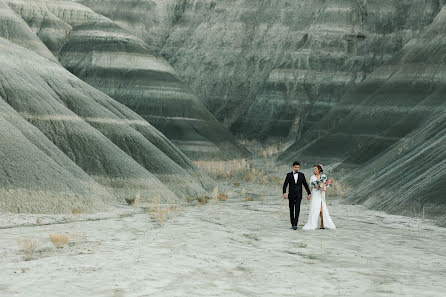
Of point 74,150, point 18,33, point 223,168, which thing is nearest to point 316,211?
point 74,150

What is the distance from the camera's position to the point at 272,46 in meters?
90.1

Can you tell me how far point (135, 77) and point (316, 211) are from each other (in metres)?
56.0

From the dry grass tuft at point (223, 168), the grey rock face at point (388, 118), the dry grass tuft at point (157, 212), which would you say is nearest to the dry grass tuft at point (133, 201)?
the dry grass tuft at point (157, 212)

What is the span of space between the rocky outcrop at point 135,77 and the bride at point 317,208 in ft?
138

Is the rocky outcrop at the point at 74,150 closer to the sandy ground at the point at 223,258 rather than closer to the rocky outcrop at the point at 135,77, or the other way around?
the sandy ground at the point at 223,258

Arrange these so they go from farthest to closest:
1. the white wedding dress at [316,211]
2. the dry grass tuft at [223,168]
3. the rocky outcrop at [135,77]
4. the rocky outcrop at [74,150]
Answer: the rocky outcrop at [135,77], the dry grass tuft at [223,168], the rocky outcrop at [74,150], the white wedding dress at [316,211]

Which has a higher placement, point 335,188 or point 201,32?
point 201,32

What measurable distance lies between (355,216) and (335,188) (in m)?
12.1

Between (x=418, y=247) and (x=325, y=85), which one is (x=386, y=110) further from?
(x=418, y=247)

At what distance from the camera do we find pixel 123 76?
76000 millimetres

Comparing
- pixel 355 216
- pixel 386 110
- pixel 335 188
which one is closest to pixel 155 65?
pixel 386 110

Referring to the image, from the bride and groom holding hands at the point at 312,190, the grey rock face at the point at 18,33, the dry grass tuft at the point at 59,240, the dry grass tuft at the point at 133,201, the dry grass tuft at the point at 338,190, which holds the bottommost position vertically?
the dry grass tuft at the point at 59,240

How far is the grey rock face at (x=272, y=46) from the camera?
76875mm

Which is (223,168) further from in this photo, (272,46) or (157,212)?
(272,46)
